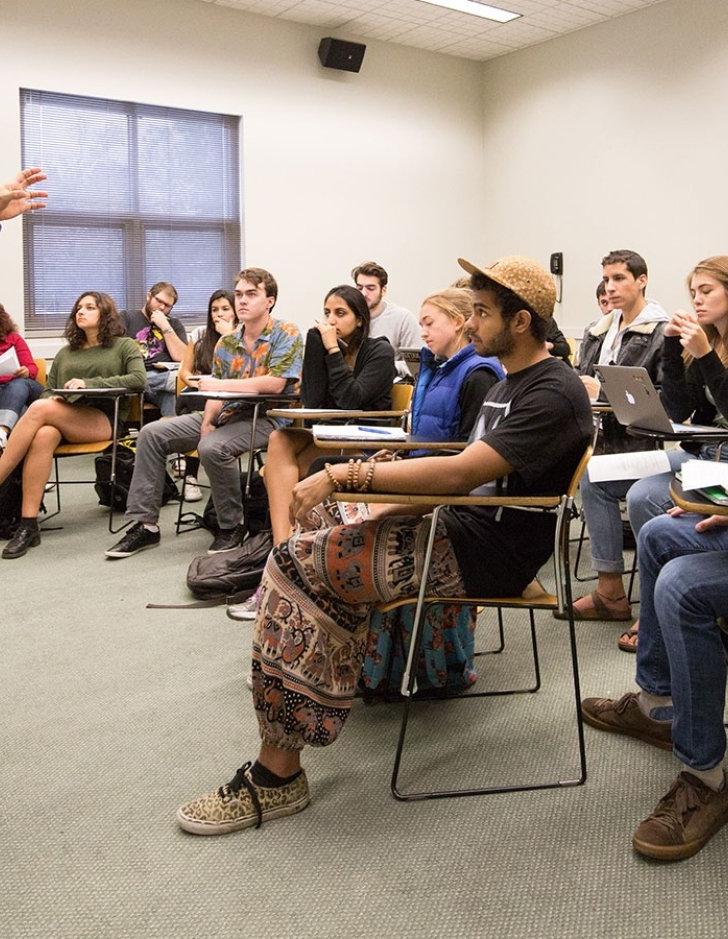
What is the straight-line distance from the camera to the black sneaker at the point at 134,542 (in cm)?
405

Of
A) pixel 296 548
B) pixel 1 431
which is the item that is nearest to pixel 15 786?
pixel 296 548

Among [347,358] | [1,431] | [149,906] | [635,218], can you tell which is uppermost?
[635,218]

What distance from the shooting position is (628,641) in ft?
9.09

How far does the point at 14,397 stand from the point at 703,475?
3.84 m

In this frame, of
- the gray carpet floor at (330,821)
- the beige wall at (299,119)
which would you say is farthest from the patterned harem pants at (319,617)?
the beige wall at (299,119)

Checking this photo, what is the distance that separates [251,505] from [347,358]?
75 cm

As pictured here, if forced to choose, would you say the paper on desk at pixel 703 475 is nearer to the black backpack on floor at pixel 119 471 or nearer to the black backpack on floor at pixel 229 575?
the black backpack on floor at pixel 229 575

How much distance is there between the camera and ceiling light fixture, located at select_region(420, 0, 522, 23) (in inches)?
266

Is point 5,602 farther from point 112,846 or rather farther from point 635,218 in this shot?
point 635,218

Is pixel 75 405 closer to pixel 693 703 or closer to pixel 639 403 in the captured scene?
pixel 639 403

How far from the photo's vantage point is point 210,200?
7078mm

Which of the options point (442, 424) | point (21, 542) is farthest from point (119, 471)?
point (442, 424)

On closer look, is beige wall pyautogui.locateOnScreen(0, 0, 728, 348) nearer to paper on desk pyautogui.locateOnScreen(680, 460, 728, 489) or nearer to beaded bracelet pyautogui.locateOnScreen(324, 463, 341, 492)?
beaded bracelet pyautogui.locateOnScreen(324, 463, 341, 492)

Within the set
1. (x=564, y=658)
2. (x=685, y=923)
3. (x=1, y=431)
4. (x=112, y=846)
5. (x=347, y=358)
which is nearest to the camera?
(x=685, y=923)
